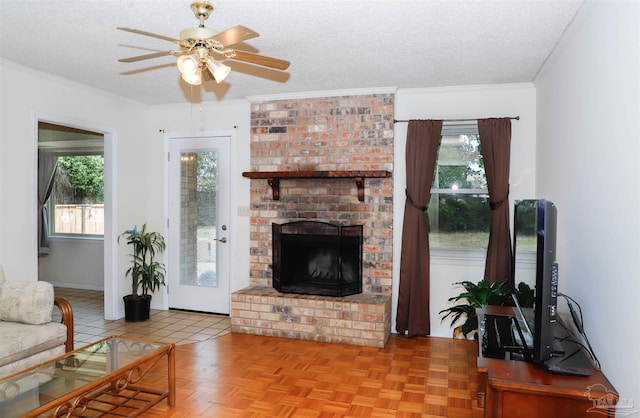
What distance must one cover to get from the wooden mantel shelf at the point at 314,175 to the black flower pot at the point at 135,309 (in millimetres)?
1742

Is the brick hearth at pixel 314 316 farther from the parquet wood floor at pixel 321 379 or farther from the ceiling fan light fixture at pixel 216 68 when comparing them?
the ceiling fan light fixture at pixel 216 68

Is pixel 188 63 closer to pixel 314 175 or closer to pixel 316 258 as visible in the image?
pixel 314 175

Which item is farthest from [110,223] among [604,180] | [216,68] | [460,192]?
[604,180]

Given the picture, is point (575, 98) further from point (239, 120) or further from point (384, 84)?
point (239, 120)

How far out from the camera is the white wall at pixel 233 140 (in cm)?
495

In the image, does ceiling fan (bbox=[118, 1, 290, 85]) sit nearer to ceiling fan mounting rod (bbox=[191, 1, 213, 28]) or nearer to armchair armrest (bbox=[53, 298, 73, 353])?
ceiling fan mounting rod (bbox=[191, 1, 213, 28])

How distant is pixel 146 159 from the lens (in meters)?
5.30

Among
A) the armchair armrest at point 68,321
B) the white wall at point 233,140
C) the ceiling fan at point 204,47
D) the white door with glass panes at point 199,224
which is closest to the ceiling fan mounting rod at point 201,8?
the ceiling fan at point 204,47

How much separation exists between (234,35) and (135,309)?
138 inches

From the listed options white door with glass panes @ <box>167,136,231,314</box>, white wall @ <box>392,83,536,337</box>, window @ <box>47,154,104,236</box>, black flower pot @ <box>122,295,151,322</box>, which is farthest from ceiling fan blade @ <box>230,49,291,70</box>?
window @ <box>47,154,104,236</box>

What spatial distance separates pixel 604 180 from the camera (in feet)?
7.06

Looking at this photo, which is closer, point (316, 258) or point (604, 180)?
point (604, 180)

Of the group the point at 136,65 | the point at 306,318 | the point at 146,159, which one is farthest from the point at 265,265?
the point at 136,65

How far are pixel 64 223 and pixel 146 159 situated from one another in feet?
7.42
